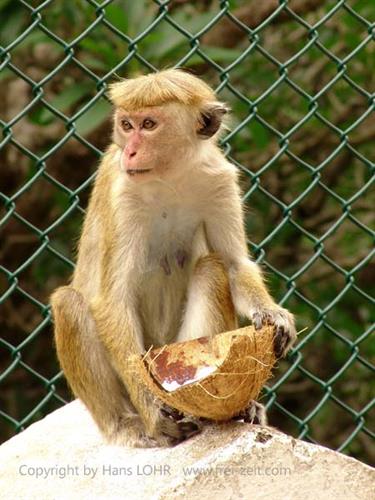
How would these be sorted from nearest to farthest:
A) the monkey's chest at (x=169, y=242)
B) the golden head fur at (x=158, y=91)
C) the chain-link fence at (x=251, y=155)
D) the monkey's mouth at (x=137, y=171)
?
the monkey's mouth at (x=137, y=171) < the golden head fur at (x=158, y=91) < the monkey's chest at (x=169, y=242) < the chain-link fence at (x=251, y=155)

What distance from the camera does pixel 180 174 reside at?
6062 millimetres

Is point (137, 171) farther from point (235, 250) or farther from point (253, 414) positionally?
point (253, 414)

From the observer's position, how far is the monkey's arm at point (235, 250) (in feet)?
19.8

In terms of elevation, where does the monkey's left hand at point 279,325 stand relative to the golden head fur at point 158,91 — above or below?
below

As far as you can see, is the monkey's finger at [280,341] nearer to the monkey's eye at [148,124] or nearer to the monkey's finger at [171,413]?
the monkey's finger at [171,413]

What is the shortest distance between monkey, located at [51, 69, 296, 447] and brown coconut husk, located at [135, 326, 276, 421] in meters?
0.33

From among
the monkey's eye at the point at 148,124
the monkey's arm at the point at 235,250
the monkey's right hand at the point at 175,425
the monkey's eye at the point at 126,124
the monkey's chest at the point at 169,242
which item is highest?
the monkey's eye at the point at 148,124

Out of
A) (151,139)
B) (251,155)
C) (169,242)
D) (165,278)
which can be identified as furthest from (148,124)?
(251,155)

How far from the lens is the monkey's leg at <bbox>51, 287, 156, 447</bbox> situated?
5.88 metres

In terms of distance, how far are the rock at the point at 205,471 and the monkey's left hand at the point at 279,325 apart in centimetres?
50

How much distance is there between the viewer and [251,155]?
1002 centimetres

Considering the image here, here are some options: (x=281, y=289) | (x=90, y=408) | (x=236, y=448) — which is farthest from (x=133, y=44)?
(x=281, y=289)

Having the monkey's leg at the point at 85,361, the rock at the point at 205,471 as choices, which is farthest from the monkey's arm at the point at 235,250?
the rock at the point at 205,471

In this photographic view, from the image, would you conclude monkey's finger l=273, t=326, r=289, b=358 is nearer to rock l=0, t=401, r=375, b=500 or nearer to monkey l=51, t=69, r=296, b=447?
monkey l=51, t=69, r=296, b=447
